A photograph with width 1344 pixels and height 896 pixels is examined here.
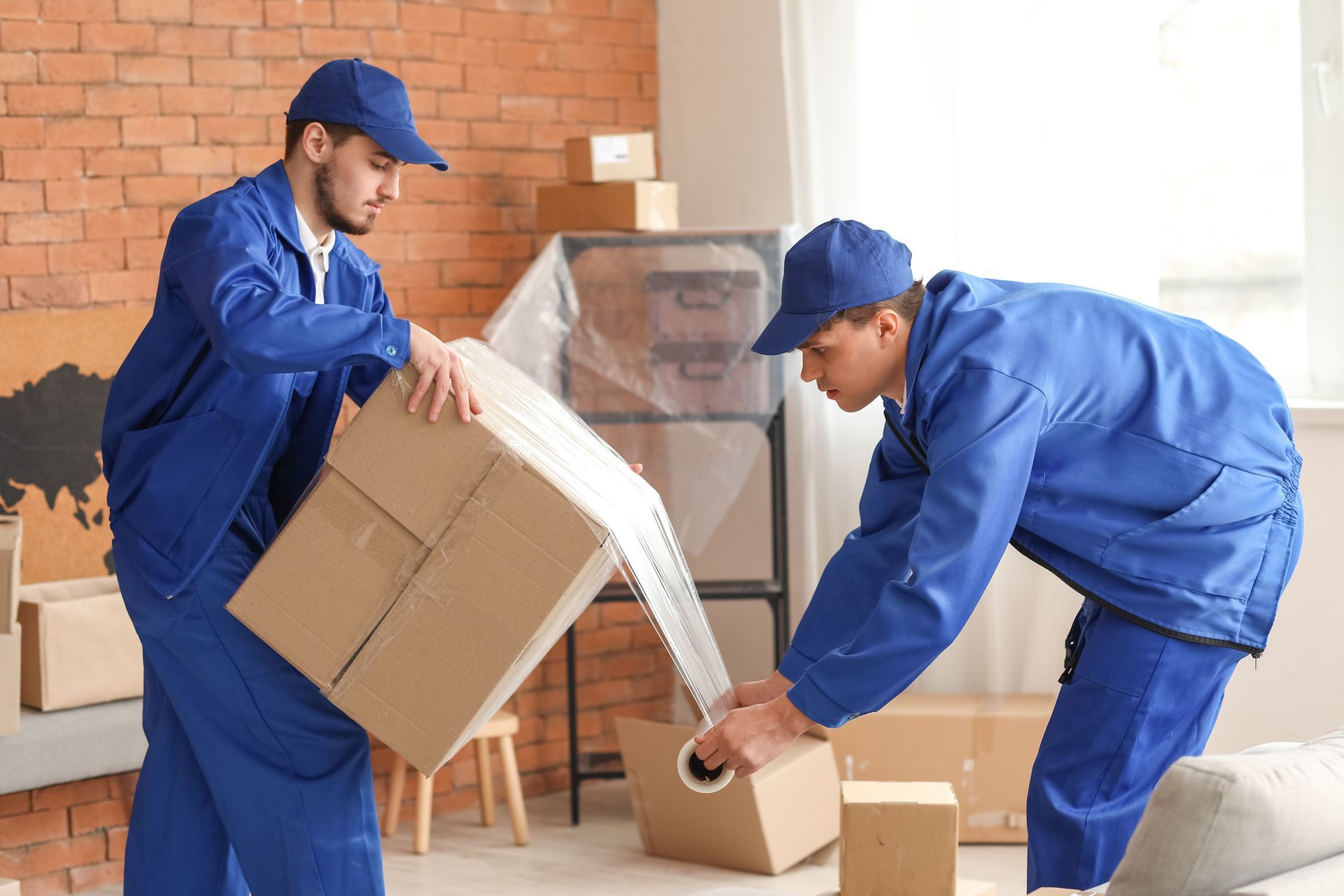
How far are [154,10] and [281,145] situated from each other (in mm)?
409

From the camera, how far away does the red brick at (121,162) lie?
10.9 ft

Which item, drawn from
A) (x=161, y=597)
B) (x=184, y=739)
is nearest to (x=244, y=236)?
(x=161, y=597)

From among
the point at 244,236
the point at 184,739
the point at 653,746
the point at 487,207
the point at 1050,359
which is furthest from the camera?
the point at 487,207

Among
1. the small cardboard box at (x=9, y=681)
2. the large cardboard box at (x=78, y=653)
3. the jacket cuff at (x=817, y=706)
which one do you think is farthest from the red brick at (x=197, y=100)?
the jacket cuff at (x=817, y=706)

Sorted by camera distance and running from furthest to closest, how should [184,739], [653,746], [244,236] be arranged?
[653,746] < [184,739] < [244,236]

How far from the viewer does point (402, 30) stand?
149 inches

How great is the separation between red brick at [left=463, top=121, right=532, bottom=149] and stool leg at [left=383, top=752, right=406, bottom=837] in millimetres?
1593

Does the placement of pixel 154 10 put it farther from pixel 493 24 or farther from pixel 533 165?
pixel 533 165

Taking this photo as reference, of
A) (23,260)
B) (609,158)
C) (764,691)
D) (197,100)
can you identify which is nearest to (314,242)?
(764,691)

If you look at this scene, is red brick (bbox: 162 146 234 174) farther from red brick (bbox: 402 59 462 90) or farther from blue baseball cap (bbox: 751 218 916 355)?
blue baseball cap (bbox: 751 218 916 355)

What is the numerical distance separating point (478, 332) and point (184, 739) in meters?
1.98

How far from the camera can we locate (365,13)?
12.2 feet

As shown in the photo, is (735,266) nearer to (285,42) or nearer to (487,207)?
(487,207)

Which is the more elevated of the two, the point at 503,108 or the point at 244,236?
the point at 503,108
